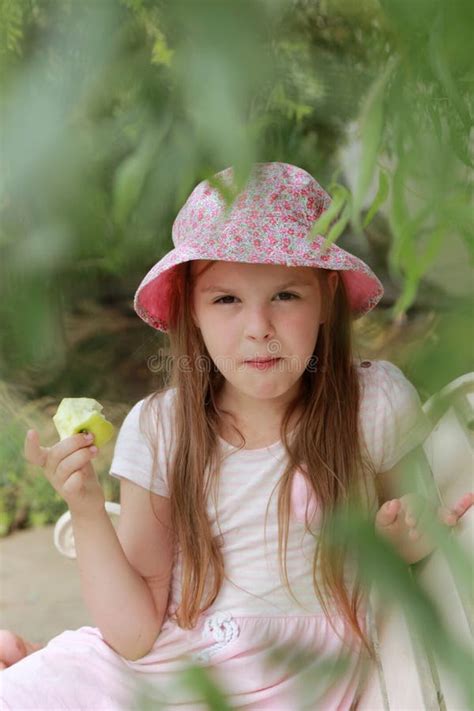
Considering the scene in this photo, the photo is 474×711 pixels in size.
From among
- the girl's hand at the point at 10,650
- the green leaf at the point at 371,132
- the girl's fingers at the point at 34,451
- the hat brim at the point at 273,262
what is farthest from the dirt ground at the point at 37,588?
the green leaf at the point at 371,132

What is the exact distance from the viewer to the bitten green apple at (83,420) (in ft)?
3.55

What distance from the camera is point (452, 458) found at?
1.35 metres

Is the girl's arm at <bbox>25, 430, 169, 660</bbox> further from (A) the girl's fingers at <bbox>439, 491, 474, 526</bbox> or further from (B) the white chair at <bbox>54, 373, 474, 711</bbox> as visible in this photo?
(A) the girl's fingers at <bbox>439, 491, 474, 526</bbox>

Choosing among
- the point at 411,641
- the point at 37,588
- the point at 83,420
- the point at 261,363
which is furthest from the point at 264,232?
the point at 37,588

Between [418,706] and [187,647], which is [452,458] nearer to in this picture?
[418,706]

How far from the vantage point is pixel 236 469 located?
148cm

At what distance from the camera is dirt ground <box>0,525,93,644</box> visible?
2.67 m

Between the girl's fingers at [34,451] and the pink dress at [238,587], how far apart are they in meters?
0.31

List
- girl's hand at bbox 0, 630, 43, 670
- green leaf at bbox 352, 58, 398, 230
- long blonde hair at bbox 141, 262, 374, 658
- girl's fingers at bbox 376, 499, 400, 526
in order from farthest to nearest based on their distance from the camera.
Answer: girl's hand at bbox 0, 630, 43, 670
long blonde hair at bbox 141, 262, 374, 658
girl's fingers at bbox 376, 499, 400, 526
green leaf at bbox 352, 58, 398, 230

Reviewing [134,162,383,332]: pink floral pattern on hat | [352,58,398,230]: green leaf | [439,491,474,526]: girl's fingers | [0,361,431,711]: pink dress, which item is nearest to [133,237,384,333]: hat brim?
[134,162,383,332]: pink floral pattern on hat

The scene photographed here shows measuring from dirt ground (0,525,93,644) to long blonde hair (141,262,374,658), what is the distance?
1.33 m

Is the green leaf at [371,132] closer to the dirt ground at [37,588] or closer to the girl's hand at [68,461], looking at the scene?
the girl's hand at [68,461]

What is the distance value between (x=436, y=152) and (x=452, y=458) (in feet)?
3.70

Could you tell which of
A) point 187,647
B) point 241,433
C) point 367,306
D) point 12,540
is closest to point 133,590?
point 187,647
